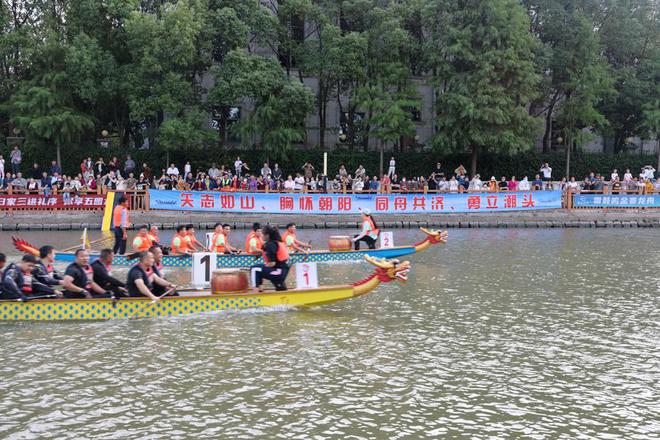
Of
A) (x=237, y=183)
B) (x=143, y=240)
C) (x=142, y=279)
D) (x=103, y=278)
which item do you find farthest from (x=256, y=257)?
(x=237, y=183)

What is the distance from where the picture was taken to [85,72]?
130ft

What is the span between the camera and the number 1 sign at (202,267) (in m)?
18.2

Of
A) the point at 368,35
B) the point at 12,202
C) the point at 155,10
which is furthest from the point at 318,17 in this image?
the point at 12,202

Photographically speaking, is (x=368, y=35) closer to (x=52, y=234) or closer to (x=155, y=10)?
(x=155, y=10)

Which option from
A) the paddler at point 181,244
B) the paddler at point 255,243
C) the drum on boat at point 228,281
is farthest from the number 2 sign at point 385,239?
the drum on boat at point 228,281

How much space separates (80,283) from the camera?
1546 centimetres

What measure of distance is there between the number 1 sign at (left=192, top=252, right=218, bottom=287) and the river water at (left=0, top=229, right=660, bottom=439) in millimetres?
2645

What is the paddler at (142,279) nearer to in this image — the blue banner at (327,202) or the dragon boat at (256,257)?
the dragon boat at (256,257)

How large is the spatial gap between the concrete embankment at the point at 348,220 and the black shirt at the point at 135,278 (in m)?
17.5

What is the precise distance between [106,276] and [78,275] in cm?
58

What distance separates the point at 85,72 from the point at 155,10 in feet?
17.8

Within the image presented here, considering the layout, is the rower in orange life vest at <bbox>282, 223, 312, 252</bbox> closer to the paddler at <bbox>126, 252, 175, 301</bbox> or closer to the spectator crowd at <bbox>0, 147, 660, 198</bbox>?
the paddler at <bbox>126, 252, 175, 301</bbox>

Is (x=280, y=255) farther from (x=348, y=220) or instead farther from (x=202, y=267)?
(x=348, y=220)

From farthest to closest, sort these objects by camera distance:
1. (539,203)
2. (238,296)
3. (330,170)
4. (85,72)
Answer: (330,170) → (85,72) → (539,203) → (238,296)
